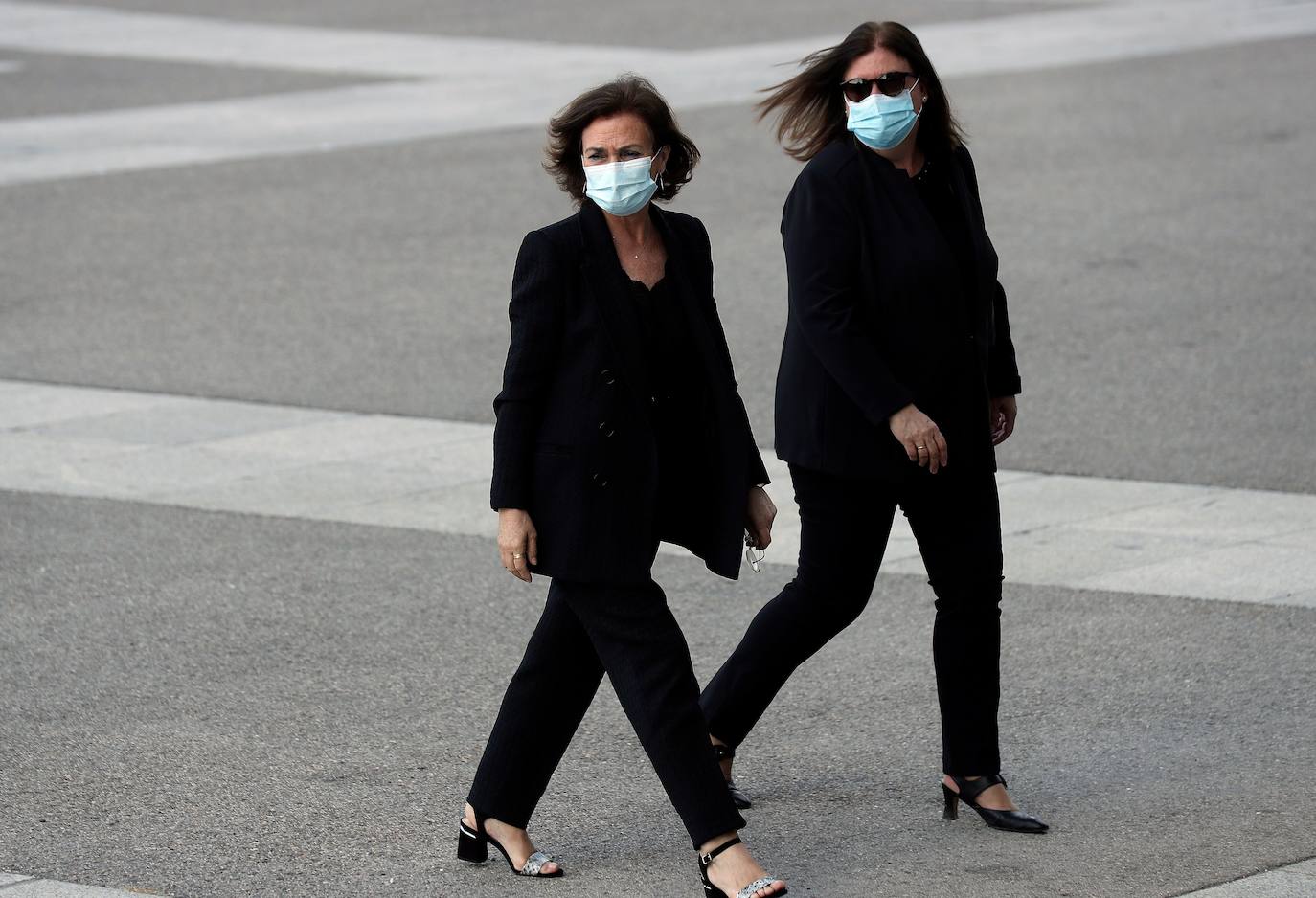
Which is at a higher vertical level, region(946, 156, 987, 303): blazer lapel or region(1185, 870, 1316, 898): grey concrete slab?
region(946, 156, 987, 303): blazer lapel

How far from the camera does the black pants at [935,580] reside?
181 inches

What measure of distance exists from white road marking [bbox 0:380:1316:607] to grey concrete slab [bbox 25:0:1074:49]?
1490cm

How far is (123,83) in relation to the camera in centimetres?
2075

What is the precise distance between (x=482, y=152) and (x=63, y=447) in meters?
7.98

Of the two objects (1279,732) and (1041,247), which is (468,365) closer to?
(1041,247)

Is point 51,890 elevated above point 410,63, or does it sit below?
below

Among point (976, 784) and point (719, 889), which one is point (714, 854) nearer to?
point (719, 889)

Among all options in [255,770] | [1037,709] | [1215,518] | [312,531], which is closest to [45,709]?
[255,770]

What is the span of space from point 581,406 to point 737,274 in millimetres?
7483

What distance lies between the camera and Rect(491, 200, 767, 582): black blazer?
13.9 ft

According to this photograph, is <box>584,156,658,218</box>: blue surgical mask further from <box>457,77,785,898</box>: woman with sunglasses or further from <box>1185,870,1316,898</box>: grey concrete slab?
<box>1185,870,1316,898</box>: grey concrete slab

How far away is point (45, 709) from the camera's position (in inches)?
219

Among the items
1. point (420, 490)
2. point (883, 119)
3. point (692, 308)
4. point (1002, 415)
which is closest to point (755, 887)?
point (692, 308)

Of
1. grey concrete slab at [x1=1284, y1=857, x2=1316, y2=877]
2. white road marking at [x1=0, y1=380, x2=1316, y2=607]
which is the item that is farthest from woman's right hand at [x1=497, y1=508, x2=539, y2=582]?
white road marking at [x1=0, y1=380, x2=1316, y2=607]
